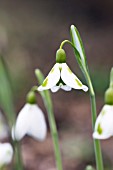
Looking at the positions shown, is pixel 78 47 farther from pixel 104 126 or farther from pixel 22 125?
pixel 22 125

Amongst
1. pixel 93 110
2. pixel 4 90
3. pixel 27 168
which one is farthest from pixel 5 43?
pixel 93 110

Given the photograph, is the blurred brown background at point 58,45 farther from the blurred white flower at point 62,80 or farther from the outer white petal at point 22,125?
the blurred white flower at point 62,80

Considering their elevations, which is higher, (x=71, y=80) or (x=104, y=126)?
(x=71, y=80)

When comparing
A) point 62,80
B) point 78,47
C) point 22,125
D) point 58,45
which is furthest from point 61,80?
point 58,45

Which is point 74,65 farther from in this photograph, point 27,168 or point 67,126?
point 27,168

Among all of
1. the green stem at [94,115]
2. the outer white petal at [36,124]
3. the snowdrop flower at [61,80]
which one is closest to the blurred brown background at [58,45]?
the outer white petal at [36,124]

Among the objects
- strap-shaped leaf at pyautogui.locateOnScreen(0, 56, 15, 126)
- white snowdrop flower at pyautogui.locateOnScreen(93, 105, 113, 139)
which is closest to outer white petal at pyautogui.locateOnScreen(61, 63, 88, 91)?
white snowdrop flower at pyautogui.locateOnScreen(93, 105, 113, 139)

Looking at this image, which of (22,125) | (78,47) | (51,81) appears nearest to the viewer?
(51,81)
